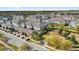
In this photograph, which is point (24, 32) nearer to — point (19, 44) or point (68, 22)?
point (19, 44)

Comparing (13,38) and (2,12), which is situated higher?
(2,12)

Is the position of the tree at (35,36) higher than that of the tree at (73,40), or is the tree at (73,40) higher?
the tree at (35,36)

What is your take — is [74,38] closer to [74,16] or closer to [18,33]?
[74,16]

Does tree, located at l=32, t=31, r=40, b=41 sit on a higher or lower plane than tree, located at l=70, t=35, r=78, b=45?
higher

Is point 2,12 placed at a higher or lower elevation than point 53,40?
higher

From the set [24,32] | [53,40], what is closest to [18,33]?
[24,32]
